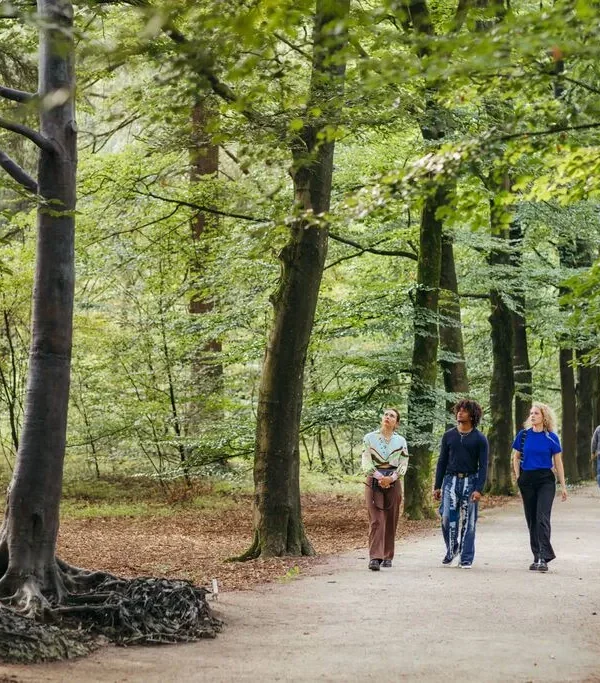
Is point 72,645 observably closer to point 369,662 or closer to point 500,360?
point 369,662

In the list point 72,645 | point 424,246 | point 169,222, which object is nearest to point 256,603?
point 72,645

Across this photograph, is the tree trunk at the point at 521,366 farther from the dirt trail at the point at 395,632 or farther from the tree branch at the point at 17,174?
the tree branch at the point at 17,174

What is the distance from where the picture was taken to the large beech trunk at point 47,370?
8266mm

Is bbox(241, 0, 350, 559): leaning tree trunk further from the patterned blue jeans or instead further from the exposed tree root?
the exposed tree root

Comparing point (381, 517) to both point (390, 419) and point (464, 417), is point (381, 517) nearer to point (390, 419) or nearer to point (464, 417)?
point (390, 419)

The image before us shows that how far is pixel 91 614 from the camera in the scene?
25.2ft

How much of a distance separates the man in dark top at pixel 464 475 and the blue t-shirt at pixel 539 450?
0.50 meters

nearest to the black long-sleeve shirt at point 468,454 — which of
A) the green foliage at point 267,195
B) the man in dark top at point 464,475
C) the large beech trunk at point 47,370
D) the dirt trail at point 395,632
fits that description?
the man in dark top at point 464,475

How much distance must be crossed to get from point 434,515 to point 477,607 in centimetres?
970

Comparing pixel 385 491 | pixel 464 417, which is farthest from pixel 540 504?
pixel 385 491

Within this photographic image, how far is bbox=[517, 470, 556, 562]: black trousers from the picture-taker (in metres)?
11.5

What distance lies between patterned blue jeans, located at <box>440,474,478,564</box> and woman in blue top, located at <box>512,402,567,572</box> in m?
0.63

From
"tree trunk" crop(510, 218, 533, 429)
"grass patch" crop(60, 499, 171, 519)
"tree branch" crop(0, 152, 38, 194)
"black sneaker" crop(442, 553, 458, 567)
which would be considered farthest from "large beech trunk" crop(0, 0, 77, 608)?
"tree trunk" crop(510, 218, 533, 429)

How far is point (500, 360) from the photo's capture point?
2441 centimetres
